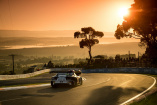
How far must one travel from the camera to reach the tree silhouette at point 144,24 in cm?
3803

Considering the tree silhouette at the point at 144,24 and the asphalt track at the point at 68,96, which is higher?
the tree silhouette at the point at 144,24

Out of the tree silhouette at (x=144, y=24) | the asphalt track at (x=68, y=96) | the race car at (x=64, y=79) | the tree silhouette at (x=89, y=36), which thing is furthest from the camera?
the tree silhouette at (x=89, y=36)

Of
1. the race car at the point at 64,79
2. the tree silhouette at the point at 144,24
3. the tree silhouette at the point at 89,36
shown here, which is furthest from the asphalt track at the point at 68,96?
the tree silhouette at the point at 89,36

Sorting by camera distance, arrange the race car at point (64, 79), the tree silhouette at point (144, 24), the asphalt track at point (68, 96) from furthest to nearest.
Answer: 1. the tree silhouette at point (144, 24)
2. the race car at point (64, 79)
3. the asphalt track at point (68, 96)

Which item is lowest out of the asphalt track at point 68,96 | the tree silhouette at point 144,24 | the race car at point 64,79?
the asphalt track at point 68,96

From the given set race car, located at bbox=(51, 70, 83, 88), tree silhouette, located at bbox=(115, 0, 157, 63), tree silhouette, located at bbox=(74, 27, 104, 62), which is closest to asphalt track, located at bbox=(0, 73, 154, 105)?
race car, located at bbox=(51, 70, 83, 88)

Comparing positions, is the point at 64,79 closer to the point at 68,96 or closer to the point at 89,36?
the point at 68,96

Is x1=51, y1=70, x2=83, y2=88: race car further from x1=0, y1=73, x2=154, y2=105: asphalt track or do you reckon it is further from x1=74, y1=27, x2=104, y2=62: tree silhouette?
x1=74, y1=27, x2=104, y2=62: tree silhouette

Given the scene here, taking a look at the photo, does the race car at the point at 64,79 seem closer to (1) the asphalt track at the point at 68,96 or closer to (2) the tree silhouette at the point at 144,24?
(1) the asphalt track at the point at 68,96

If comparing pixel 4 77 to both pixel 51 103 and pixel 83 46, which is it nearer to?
pixel 51 103

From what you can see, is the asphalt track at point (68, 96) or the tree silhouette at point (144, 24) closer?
the asphalt track at point (68, 96)

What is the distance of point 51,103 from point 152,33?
35074 mm

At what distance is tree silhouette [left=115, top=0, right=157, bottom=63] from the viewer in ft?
125

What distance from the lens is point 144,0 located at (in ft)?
125
